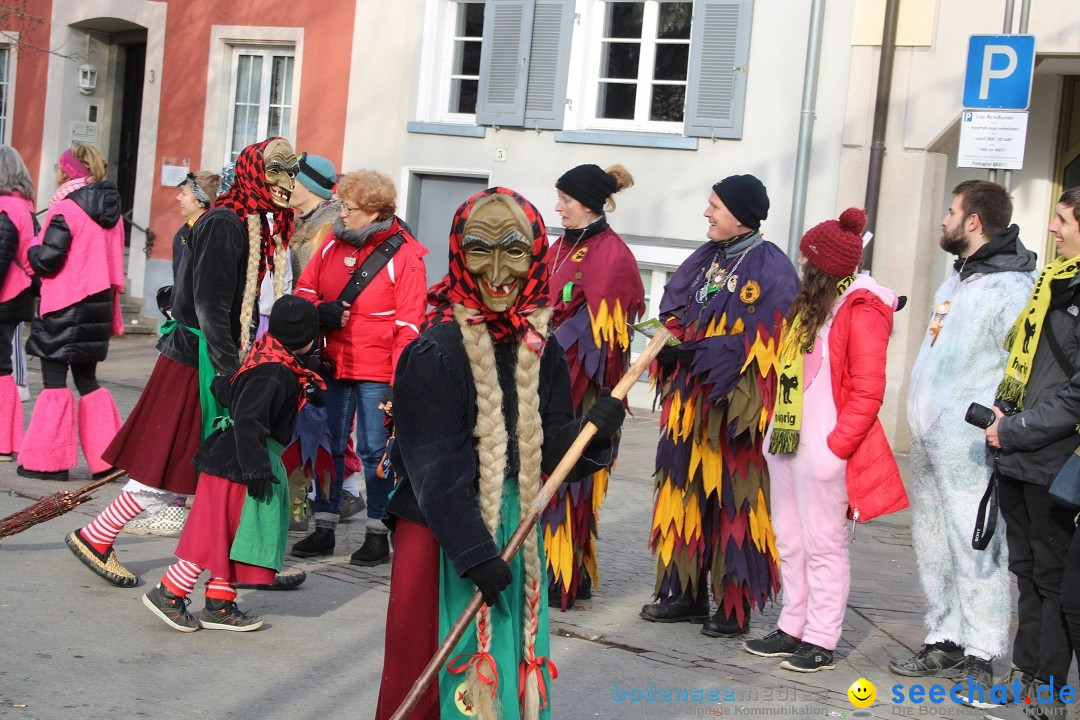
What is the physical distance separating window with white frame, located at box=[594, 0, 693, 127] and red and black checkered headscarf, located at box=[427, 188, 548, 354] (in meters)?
10.6

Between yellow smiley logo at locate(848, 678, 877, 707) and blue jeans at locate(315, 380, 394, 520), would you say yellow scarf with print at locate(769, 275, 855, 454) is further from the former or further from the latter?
blue jeans at locate(315, 380, 394, 520)

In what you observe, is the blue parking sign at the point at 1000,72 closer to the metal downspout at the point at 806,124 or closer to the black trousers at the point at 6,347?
the metal downspout at the point at 806,124

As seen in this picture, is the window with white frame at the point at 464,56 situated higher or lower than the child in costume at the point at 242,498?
higher

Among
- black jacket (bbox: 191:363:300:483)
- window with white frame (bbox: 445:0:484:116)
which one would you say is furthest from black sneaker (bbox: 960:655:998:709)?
window with white frame (bbox: 445:0:484:116)

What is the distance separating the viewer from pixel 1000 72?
27.9ft

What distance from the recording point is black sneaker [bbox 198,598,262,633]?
5680 millimetres

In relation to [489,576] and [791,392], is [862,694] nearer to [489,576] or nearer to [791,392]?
[791,392]

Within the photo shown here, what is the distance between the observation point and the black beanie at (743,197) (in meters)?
6.04

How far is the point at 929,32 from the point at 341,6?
22.8 ft

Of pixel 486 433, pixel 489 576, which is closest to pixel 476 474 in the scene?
pixel 486 433

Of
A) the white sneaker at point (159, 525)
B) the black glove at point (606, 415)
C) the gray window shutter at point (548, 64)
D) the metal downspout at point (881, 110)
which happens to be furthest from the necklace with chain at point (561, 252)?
the gray window shutter at point (548, 64)

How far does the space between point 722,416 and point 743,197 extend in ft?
3.23

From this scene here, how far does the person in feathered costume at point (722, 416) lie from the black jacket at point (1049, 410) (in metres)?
1.18

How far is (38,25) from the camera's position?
18.6m
